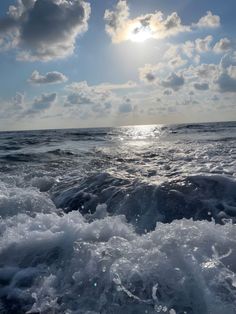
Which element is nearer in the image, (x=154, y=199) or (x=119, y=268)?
(x=119, y=268)

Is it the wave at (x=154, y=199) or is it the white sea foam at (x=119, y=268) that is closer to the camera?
the white sea foam at (x=119, y=268)

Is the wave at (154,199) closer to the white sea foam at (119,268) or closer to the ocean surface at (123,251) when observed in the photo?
the ocean surface at (123,251)

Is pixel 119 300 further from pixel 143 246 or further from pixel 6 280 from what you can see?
pixel 6 280

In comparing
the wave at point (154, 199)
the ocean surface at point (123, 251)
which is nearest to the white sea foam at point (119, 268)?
the ocean surface at point (123, 251)

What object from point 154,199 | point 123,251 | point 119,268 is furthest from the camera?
Result: point 154,199

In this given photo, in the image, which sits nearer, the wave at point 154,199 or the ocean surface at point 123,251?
the ocean surface at point 123,251

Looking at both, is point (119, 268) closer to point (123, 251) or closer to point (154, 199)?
point (123, 251)

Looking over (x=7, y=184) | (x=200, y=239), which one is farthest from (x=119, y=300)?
(x=7, y=184)

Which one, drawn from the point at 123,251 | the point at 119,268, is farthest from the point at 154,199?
the point at 119,268

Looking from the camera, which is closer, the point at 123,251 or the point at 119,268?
the point at 119,268

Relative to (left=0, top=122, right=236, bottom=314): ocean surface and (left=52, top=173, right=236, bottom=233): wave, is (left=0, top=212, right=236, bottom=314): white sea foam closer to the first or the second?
(left=0, top=122, right=236, bottom=314): ocean surface

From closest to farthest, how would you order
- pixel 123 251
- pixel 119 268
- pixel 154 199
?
pixel 119 268 → pixel 123 251 → pixel 154 199

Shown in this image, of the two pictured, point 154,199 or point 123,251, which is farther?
point 154,199

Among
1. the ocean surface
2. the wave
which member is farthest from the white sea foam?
the wave
